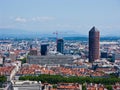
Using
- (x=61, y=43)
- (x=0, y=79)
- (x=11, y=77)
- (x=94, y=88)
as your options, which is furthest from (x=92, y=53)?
(x=94, y=88)

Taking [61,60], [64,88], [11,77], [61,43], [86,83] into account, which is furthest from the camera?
[61,43]

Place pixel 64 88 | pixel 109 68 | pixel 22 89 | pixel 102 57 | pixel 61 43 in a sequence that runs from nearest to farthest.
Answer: pixel 22 89 < pixel 64 88 < pixel 109 68 < pixel 102 57 < pixel 61 43

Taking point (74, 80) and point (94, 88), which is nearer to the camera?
point (94, 88)

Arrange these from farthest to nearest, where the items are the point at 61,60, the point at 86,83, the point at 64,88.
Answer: the point at 61,60
the point at 86,83
the point at 64,88

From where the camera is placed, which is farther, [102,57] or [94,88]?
[102,57]

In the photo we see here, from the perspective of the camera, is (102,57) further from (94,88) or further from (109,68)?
(94,88)

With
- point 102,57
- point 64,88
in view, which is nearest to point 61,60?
point 102,57

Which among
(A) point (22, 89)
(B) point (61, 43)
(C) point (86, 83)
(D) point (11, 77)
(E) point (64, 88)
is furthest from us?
(B) point (61, 43)

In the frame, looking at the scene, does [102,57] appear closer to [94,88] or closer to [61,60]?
[61,60]
